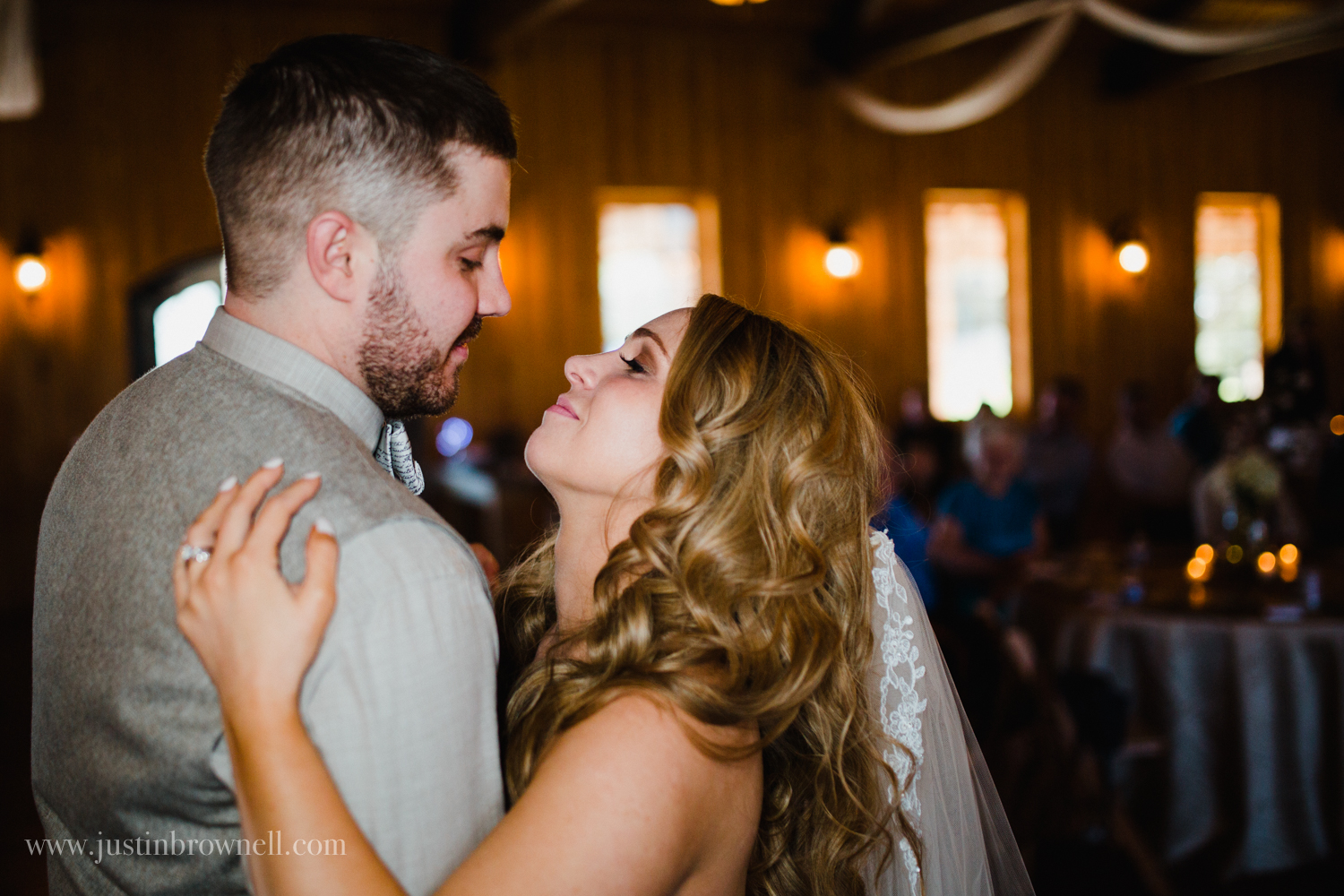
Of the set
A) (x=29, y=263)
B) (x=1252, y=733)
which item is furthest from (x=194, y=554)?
(x=29, y=263)

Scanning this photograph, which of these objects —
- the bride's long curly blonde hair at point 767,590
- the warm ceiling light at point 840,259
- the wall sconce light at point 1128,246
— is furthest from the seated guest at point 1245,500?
the wall sconce light at point 1128,246

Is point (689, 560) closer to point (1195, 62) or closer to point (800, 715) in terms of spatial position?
point (800, 715)

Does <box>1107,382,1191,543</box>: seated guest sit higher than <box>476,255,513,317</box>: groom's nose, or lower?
lower

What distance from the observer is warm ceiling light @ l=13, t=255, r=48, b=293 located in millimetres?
6723

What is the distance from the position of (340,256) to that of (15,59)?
9.74ft

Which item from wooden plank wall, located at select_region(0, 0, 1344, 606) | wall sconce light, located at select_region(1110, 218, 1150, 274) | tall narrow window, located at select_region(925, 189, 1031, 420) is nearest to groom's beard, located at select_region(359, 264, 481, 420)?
wooden plank wall, located at select_region(0, 0, 1344, 606)

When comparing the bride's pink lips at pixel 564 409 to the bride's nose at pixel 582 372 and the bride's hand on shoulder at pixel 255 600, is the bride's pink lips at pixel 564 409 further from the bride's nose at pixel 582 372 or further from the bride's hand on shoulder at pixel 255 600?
the bride's hand on shoulder at pixel 255 600

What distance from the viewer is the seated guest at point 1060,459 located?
7.11 metres

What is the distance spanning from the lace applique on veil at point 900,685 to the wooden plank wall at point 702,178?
501 centimetres

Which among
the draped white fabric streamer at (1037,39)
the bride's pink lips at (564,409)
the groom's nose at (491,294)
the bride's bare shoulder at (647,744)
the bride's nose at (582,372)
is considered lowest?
the bride's bare shoulder at (647,744)

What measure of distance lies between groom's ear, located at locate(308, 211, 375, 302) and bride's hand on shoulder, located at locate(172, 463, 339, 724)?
0.76 ft

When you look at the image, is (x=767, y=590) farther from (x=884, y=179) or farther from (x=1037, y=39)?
(x=884, y=179)

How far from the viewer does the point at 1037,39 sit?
18.6 ft

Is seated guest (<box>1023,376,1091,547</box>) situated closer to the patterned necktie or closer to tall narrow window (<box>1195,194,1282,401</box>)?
tall narrow window (<box>1195,194,1282,401</box>)
